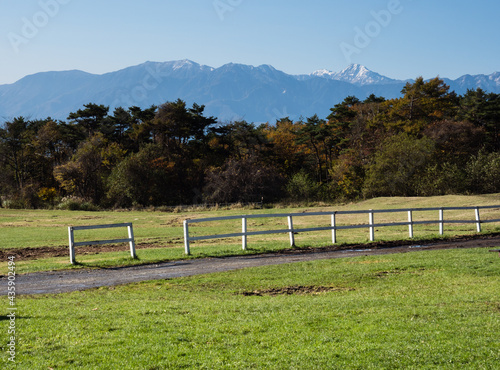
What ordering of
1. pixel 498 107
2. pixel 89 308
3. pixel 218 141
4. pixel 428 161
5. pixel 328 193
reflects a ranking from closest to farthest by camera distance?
pixel 89 308 → pixel 428 161 → pixel 498 107 → pixel 328 193 → pixel 218 141

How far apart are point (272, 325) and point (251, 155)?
72.2 m

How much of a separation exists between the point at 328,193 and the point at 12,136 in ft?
169

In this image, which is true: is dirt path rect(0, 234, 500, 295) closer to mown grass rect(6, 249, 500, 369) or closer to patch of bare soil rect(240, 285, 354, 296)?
mown grass rect(6, 249, 500, 369)

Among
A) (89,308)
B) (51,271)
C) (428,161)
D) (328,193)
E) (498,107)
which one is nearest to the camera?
(89,308)

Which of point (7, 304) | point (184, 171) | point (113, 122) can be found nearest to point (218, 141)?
point (184, 171)

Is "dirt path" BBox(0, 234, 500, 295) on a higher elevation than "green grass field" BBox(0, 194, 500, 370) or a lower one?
lower

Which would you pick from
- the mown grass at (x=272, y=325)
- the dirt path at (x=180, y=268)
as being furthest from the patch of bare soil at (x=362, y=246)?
the mown grass at (x=272, y=325)

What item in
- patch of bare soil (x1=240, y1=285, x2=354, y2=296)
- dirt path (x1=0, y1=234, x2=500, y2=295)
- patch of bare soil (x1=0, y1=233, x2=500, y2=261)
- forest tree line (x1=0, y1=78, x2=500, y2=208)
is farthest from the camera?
forest tree line (x1=0, y1=78, x2=500, y2=208)

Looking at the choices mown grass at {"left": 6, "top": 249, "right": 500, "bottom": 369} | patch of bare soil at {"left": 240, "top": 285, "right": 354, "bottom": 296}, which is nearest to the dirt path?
mown grass at {"left": 6, "top": 249, "right": 500, "bottom": 369}

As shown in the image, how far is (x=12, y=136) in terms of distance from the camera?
80875 mm

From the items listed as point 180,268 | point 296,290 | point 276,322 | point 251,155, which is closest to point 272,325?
point 276,322

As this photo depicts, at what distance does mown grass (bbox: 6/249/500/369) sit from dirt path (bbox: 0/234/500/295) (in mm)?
1185

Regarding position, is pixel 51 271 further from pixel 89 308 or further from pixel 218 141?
pixel 218 141

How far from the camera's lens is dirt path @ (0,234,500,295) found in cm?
1331
